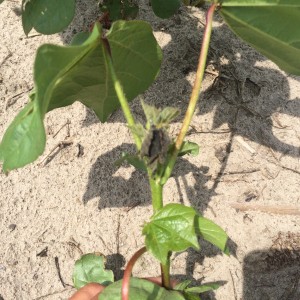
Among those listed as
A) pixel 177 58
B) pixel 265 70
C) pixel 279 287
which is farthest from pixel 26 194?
pixel 265 70

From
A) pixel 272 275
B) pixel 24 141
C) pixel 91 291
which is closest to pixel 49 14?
pixel 24 141

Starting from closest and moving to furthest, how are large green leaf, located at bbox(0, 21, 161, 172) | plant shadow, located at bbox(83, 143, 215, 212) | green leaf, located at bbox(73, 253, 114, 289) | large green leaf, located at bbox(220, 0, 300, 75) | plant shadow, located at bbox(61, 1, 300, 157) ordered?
1. large green leaf, located at bbox(0, 21, 161, 172)
2. large green leaf, located at bbox(220, 0, 300, 75)
3. green leaf, located at bbox(73, 253, 114, 289)
4. plant shadow, located at bbox(83, 143, 215, 212)
5. plant shadow, located at bbox(61, 1, 300, 157)

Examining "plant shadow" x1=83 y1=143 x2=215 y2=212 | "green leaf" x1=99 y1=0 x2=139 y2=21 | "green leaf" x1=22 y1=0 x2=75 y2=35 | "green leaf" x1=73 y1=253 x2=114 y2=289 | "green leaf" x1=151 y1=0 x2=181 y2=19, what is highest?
"green leaf" x1=22 y1=0 x2=75 y2=35

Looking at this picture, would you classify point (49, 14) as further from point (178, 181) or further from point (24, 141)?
point (178, 181)

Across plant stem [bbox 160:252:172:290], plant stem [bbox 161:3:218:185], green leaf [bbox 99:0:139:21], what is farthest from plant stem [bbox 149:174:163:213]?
green leaf [bbox 99:0:139:21]

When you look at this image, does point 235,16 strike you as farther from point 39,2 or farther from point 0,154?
point 0,154

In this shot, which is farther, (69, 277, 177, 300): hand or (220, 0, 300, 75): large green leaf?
(69, 277, 177, 300): hand

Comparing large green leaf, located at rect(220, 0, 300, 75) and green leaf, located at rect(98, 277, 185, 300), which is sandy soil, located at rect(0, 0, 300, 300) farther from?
large green leaf, located at rect(220, 0, 300, 75)
